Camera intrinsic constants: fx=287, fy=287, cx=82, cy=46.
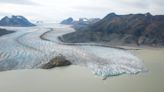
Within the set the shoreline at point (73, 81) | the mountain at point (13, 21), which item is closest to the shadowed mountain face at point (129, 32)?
the shoreline at point (73, 81)

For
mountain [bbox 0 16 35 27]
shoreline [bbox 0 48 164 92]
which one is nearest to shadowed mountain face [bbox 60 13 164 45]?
shoreline [bbox 0 48 164 92]

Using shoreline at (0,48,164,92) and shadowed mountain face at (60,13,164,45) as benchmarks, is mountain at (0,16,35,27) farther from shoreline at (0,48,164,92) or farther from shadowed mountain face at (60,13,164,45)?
shoreline at (0,48,164,92)

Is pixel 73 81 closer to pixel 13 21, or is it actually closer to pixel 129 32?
pixel 129 32

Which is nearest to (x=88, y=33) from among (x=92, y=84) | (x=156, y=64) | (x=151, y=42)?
(x=151, y=42)

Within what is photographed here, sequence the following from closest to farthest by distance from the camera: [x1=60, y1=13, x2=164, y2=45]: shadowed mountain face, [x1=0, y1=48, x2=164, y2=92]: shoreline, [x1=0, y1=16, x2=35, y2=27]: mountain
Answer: [x1=0, y1=48, x2=164, y2=92]: shoreline < [x1=60, y1=13, x2=164, y2=45]: shadowed mountain face < [x1=0, y1=16, x2=35, y2=27]: mountain

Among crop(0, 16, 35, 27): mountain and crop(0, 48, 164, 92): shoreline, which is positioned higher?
crop(0, 48, 164, 92): shoreline

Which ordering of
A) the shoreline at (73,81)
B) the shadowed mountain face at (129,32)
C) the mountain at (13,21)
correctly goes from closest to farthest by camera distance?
the shoreline at (73,81)
the shadowed mountain face at (129,32)
the mountain at (13,21)

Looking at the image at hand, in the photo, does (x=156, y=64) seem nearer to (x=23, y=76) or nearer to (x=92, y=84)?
(x=92, y=84)

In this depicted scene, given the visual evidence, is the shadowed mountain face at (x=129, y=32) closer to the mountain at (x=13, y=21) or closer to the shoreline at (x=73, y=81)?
the shoreline at (x=73, y=81)

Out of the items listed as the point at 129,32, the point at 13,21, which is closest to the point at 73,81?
the point at 129,32
